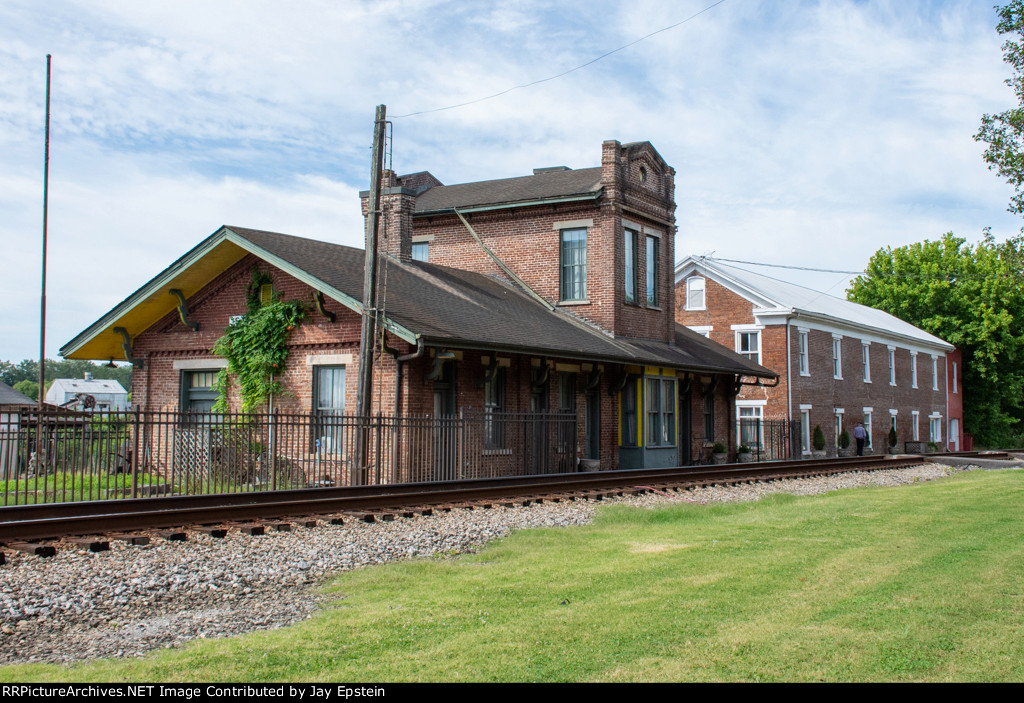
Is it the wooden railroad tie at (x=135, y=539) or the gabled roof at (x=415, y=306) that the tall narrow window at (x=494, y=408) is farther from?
the wooden railroad tie at (x=135, y=539)

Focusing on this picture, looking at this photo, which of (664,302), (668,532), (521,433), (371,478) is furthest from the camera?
(664,302)

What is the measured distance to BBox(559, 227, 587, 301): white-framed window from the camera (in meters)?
25.6

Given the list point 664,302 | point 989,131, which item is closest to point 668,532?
point 664,302

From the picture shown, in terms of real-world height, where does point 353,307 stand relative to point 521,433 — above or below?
above

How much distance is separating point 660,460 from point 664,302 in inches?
199

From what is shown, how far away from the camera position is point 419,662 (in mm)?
5246

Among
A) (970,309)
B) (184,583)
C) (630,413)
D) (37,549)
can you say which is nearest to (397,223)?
(630,413)

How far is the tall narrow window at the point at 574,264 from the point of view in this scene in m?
25.6

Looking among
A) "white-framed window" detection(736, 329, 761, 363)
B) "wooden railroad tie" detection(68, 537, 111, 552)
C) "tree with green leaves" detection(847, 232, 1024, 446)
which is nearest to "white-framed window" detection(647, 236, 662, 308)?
"white-framed window" detection(736, 329, 761, 363)

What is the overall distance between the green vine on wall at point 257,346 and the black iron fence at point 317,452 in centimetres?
120

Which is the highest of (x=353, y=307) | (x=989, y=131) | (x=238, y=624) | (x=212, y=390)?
(x=989, y=131)

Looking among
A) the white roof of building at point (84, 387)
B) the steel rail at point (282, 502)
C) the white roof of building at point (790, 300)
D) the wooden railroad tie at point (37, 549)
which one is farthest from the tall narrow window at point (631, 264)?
the white roof of building at point (84, 387)

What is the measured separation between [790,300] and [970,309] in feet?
65.8

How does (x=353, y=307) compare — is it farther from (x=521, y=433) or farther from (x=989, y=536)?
(x=989, y=536)
